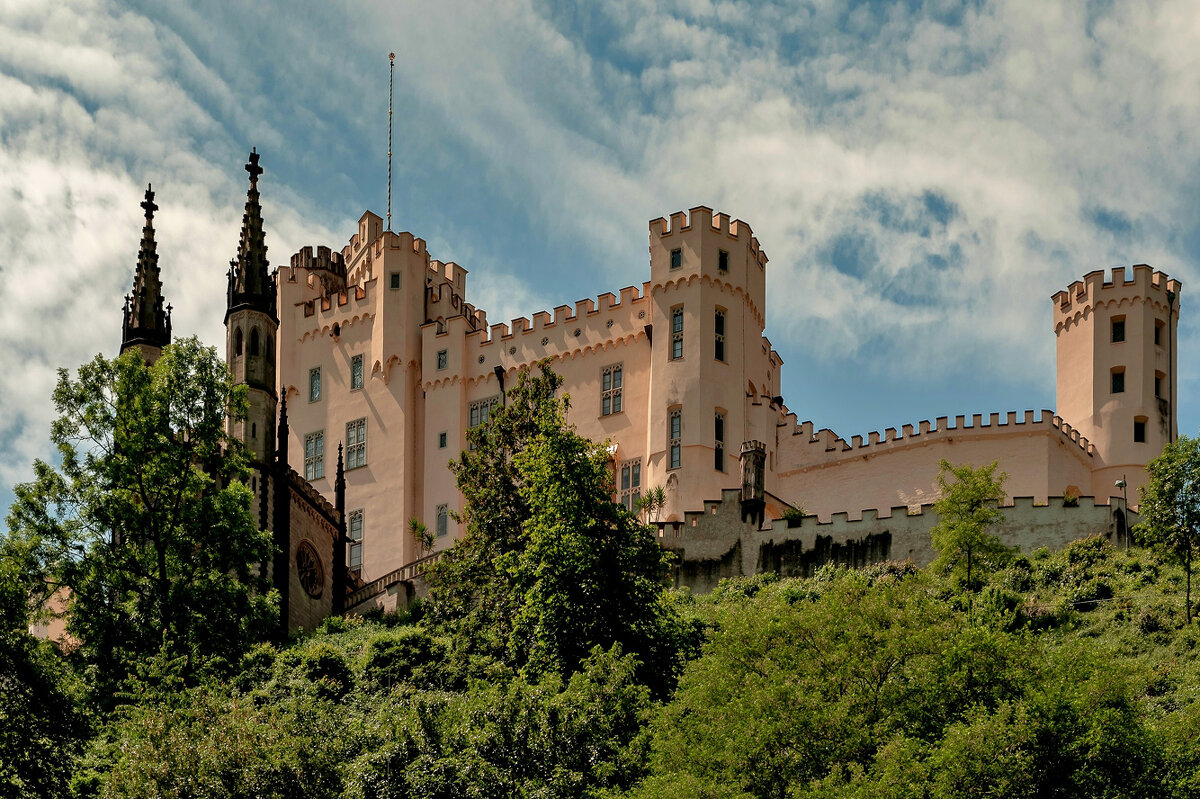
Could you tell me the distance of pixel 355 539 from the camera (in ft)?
255

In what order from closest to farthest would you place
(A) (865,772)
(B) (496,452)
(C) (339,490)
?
1. (A) (865,772)
2. (B) (496,452)
3. (C) (339,490)

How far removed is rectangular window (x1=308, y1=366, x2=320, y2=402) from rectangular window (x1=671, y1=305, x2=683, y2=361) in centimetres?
1769

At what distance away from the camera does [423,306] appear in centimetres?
8156

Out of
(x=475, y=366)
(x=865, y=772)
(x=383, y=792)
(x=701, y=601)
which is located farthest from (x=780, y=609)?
(x=475, y=366)

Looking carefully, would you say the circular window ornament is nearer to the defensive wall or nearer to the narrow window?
the narrow window

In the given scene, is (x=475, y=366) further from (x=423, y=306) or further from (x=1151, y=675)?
(x=1151, y=675)

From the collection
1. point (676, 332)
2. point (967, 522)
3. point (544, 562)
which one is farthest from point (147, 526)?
point (676, 332)

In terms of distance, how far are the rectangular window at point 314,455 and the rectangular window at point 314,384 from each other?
1763mm

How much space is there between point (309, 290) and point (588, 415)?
1708 cm

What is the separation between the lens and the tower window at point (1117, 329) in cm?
7512

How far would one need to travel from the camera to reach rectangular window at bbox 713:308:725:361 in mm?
72375

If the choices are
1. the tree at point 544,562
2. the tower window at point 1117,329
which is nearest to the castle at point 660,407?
the tower window at point 1117,329

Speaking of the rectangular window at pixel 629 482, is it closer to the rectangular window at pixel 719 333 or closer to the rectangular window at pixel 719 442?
the rectangular window at pixel 719 442

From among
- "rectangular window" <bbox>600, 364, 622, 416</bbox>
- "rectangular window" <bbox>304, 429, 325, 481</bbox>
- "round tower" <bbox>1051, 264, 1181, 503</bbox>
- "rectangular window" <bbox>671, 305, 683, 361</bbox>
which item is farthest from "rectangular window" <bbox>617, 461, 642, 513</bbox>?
"round tower" <bbox>1051, 264, 1181, 503</bbox>
